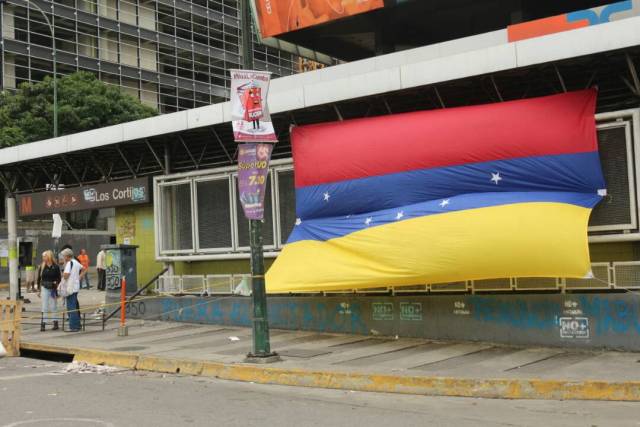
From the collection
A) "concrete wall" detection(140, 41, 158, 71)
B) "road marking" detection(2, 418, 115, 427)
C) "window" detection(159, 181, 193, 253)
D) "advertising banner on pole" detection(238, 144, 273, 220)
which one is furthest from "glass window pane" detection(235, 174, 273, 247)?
"concrete wall" detection(140, 41, 158, 71)

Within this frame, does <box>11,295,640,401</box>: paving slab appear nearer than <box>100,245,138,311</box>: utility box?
Yes

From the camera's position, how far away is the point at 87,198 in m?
18.8

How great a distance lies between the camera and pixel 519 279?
11297mm

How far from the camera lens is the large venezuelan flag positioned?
10320 millimetres

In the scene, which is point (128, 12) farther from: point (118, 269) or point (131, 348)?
point (131, 348)

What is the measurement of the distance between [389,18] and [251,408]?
22.3m

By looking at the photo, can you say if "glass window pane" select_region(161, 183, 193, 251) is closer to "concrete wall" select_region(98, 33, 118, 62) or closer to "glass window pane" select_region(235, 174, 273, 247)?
"glass window pane" select_region(235, 174, 273, 247)

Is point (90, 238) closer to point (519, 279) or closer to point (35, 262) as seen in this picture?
point (35, 262)

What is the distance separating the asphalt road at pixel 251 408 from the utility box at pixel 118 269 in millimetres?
6816

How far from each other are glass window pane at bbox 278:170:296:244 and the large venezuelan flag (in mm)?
1670

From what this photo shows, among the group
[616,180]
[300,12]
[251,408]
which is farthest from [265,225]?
[300,12]

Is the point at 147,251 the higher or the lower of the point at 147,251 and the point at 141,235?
the lower

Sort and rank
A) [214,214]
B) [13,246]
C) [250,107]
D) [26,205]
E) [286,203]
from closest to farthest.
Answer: [250,107], [286,203], [214,214], [26,205], [13,246]

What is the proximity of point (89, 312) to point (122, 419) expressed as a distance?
11795mm
